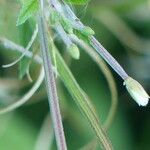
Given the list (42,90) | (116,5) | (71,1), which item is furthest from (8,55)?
(71,1)

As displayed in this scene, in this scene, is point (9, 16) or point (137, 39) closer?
point (9, 16)

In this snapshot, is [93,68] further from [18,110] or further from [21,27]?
[21,27]

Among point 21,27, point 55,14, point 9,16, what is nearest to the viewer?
point 55,14

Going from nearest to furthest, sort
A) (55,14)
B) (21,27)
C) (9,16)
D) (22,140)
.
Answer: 1. (55,14)
2. (21,27)
3. (9,16)
4. (22,140)

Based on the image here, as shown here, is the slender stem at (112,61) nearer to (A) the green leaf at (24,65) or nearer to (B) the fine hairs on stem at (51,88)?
(B) the fine hairs on stem at (51,88)

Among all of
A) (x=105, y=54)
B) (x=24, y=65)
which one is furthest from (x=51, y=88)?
(x=24, y=65)

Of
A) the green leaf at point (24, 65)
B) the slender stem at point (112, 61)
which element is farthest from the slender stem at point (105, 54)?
the green leaf at point (24, 65)
